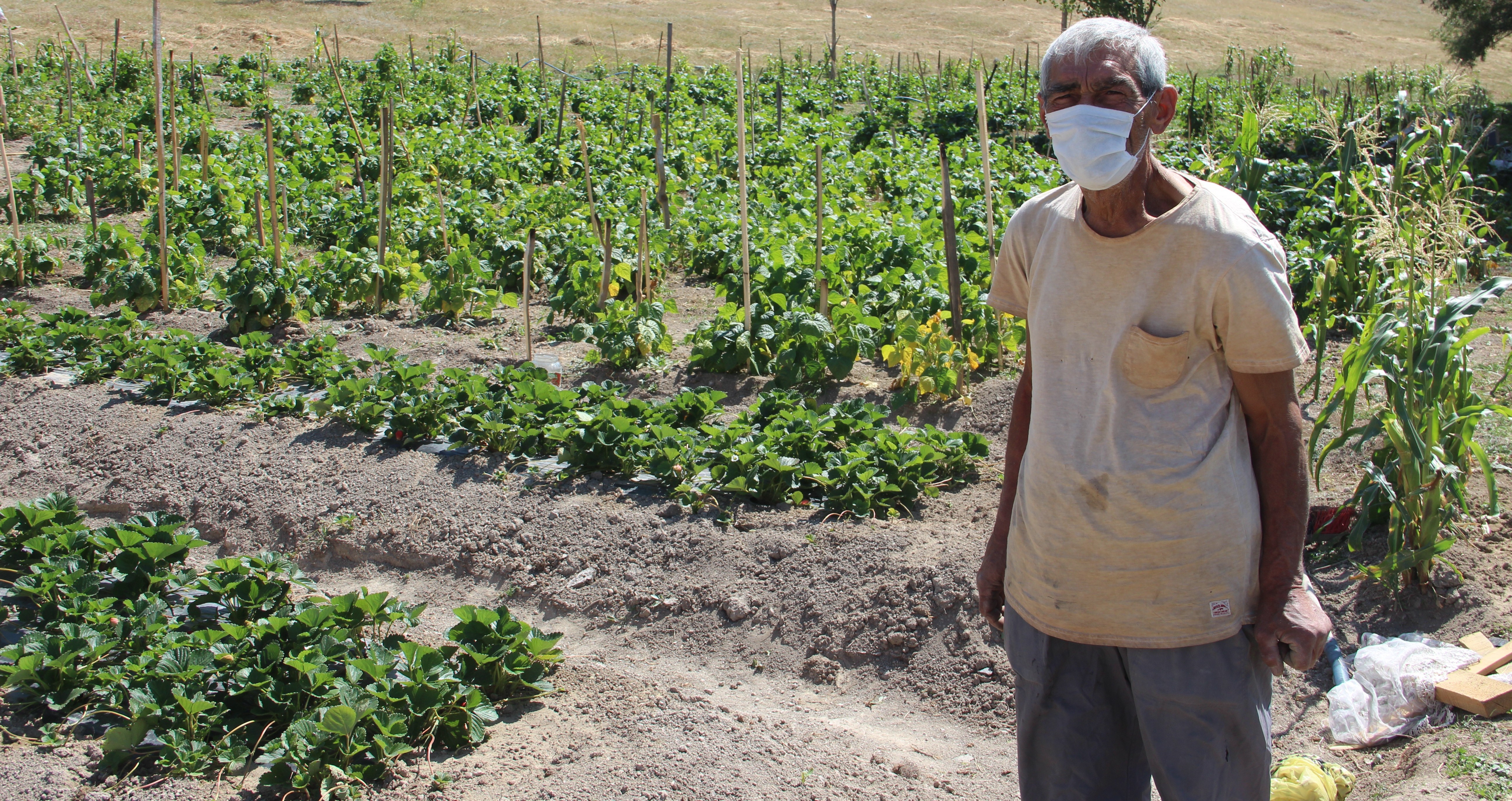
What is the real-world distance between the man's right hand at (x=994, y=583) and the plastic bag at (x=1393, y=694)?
60.0 inches

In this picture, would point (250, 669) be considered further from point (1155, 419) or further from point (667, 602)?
point (1155, 419)

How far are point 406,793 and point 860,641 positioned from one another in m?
1.55

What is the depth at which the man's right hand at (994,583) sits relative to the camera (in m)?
2.37

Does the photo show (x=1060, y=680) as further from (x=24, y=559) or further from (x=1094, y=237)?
(x=24, y=559)

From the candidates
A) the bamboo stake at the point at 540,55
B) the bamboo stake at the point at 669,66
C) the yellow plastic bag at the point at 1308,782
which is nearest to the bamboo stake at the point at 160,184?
the bamboo stake at the point at 669,66

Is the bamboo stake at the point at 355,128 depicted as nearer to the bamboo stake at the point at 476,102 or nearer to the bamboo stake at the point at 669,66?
the bamboo stake at the point at 476,102

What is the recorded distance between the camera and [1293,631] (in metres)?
1.89

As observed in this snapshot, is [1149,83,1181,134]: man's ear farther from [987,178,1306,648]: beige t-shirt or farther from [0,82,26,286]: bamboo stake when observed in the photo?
[0,82,26,286]: bamboo stake

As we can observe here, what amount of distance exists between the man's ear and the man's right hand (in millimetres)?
892

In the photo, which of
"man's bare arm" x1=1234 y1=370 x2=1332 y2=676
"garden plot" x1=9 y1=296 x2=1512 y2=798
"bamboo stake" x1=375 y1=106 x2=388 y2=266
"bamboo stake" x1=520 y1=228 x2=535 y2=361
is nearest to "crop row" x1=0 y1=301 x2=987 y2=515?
"garden plot" x1=9 y1=296 x2=1512 y2=798

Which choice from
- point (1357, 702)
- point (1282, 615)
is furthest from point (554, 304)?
point (1282, 615)

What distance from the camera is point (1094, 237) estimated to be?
1.97 m

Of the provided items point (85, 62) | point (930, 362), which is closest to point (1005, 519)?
point (930, 362)

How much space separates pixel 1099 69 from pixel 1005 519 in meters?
0.93
